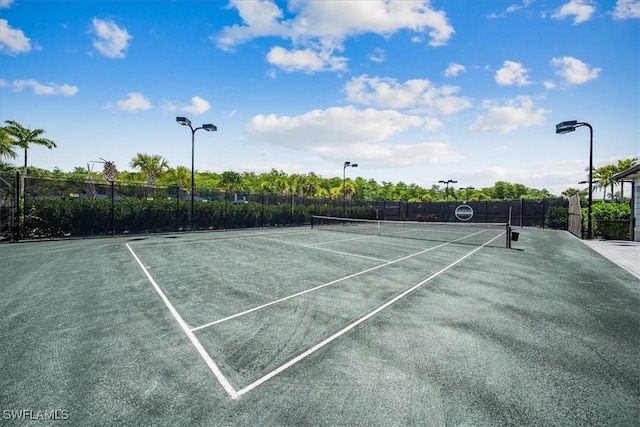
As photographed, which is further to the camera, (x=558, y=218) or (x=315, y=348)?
(x=558, y=218)

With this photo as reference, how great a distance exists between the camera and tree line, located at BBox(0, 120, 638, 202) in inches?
1223

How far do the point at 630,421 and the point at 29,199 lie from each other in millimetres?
24408

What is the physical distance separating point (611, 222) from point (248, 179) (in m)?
124

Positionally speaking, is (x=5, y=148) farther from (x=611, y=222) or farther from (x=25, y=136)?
(x=611, y=222)

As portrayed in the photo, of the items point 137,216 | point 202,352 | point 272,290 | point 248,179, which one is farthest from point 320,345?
point 248,179

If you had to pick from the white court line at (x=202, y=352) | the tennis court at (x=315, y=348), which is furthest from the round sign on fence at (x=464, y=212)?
the white court line at (x=202, y=352)

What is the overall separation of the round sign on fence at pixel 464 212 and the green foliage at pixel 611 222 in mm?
24598

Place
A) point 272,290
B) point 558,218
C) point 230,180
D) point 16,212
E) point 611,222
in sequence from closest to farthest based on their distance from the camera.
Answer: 1. point 272,290
2. point 16,212
3. point 611,222
4. point 558,218
5. point 230,180

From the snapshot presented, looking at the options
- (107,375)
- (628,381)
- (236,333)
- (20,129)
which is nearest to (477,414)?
(628,381)

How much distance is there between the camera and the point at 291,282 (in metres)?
8.56

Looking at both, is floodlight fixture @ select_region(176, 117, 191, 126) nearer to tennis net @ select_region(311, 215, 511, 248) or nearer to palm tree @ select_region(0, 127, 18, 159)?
tennis net @ select_region(311, 215, 511, 248)

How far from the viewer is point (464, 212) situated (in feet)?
152

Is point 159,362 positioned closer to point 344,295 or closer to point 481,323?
point 344,295

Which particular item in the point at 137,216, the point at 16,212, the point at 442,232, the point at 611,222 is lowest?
the point at 442,232
